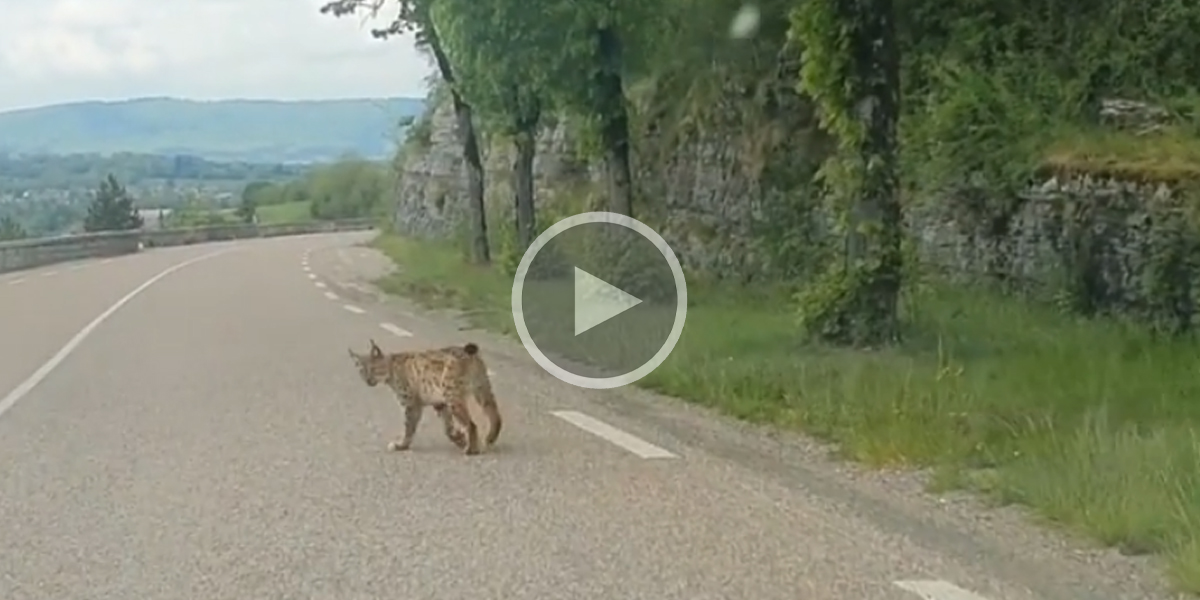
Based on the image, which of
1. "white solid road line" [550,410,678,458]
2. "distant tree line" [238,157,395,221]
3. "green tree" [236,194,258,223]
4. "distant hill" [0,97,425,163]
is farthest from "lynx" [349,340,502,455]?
"distant hill" [0,97,425,163]

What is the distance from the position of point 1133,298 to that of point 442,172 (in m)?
39.0

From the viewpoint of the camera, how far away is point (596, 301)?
1997cm

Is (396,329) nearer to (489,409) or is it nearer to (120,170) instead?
(489,409)

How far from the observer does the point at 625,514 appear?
25.0 feet

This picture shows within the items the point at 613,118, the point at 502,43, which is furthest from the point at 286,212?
the point at 502,43

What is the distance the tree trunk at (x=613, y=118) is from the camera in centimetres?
2086

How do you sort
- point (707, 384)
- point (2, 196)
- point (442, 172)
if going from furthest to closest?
1. point (2, 196)
2. point (442, 172)
3. point (707, 384)

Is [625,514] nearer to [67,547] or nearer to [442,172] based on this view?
[67,547]

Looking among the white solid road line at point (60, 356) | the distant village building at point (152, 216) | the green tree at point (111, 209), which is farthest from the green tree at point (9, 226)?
the white solid road line at point (60, 356)

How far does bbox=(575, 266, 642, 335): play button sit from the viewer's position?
18641 millimetres

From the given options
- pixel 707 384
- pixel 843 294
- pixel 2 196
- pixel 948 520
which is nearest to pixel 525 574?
pixel 948 520

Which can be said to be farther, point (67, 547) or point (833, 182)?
point (833, 182)

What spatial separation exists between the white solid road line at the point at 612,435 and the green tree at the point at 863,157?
3.55 m

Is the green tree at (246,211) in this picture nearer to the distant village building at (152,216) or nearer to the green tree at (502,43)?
the distant village building at (152,216)
